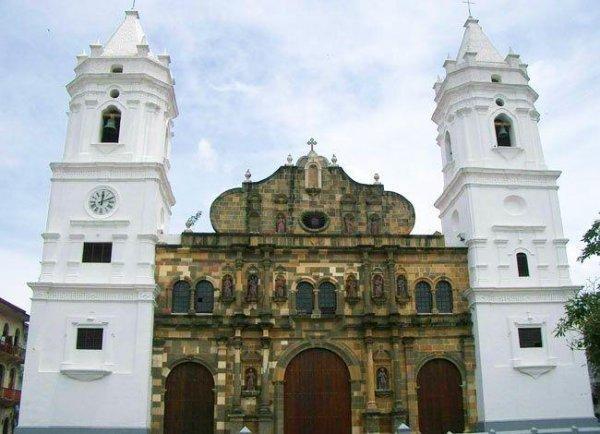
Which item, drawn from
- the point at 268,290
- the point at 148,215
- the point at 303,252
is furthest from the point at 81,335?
the point at 303,252

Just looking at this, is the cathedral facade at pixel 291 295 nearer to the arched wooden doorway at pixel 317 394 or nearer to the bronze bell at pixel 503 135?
the arched wooden doorway at pixel 317 394

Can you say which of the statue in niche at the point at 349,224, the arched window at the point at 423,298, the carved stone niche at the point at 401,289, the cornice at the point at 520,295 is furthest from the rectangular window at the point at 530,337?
the statue in niche at the point at 349,224

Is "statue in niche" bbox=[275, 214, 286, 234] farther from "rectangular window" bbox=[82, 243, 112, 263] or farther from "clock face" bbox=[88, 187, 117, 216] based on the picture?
"rectangular window" bbox=[82, 243, 112, 263]

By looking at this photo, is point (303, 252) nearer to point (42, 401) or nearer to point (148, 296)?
point (148, 296)

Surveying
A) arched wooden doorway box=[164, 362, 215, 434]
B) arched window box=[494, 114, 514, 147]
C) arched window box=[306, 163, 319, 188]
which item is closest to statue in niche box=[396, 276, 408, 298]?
arched window box=[306, 163, 319, 188]

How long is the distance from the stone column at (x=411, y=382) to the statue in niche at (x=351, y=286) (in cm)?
309

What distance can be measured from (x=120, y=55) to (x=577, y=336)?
2578 centimetres

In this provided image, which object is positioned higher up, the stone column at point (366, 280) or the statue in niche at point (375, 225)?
the statue in niche at point (375, 225)

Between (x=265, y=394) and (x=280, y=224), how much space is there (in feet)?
26.6

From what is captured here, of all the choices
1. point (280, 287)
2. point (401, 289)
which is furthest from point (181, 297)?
point (401, 289)

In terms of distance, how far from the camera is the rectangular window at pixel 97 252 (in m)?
29.5

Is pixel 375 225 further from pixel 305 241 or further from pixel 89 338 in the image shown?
pixel 89 338

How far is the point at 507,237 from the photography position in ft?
102

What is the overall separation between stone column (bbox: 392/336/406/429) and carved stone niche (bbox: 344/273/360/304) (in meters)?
2.52
